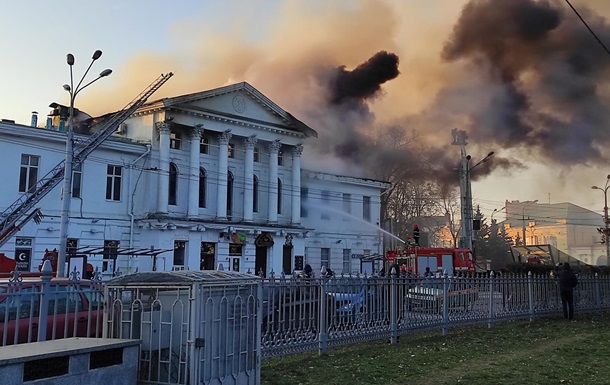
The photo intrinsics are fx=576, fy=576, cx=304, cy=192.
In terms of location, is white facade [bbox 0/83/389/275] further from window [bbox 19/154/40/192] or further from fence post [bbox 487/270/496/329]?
fence post [bbox 487/270/496/329]

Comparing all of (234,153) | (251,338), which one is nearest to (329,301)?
(251,338)

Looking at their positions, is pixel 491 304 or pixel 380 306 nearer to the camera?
pixel 380 306

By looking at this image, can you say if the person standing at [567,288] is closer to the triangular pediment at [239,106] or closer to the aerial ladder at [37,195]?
the aerial ladder at [37,195]

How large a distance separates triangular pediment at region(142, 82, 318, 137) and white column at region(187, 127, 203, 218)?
1511 millimetres

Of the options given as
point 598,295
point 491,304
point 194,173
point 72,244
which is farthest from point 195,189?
point 491,304

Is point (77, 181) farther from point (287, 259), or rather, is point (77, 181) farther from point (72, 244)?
point (287, 259)

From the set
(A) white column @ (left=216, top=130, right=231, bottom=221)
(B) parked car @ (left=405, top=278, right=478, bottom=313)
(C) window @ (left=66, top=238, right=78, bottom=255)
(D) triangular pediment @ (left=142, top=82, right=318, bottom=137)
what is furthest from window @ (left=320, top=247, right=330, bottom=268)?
(B) parked car @ (left=405, top=278, right=478, bottom=313)

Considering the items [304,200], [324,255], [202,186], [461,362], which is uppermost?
[202,186]

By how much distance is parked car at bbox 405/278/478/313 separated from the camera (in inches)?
543

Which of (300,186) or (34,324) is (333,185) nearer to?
(300,186)

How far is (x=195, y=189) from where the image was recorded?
37.0 m

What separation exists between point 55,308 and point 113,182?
93.6 ft

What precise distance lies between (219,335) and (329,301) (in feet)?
17.8

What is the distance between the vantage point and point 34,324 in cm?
762
